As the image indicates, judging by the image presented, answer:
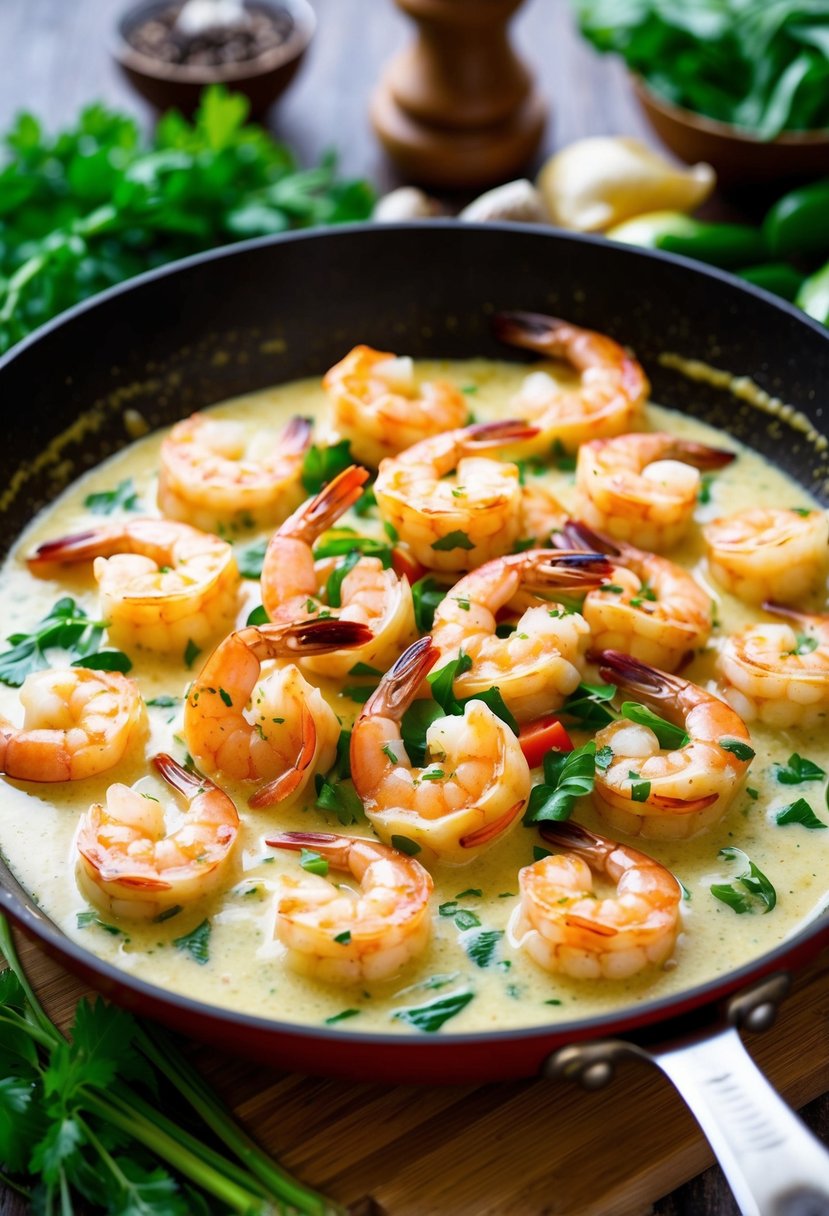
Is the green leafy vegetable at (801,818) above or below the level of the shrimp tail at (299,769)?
below

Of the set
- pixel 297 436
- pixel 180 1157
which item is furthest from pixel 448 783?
pixel 297 436

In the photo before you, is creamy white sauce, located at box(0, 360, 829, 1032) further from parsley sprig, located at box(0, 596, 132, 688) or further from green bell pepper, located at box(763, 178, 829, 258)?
green bell pepper, located at box(763, 178, 829, 258)

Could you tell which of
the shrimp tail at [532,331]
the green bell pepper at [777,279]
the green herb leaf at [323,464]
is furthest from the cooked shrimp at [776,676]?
the green bell pepper at [777,279]

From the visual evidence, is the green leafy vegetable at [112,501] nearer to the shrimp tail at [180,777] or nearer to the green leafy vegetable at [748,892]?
the shrimp tail at [180,777]

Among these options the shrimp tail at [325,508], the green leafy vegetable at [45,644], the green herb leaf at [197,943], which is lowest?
the green herb leaf at [197,943]

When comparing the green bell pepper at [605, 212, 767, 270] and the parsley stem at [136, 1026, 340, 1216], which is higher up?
the green bell pepper at [605, 212, 767, 270]

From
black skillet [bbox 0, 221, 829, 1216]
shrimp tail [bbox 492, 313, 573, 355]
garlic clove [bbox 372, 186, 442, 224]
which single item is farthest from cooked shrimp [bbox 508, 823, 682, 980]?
garlic clove [bbox 372, 186, 442, 224]

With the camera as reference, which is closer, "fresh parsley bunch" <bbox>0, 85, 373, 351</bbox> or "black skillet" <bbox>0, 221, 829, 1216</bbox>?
"black skillet" <bbox>0, 221, 829, 1216</bbox>
